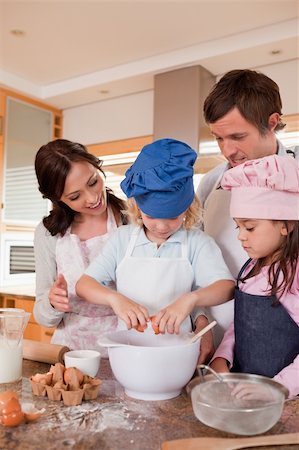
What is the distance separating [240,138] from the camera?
4.07 feet

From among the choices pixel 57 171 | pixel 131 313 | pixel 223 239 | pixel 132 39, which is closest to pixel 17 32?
pixel 132 39

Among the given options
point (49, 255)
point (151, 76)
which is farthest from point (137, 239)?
point (151, 76)

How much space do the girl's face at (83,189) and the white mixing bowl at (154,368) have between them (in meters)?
0.62

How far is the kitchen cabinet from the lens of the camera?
10.1ft

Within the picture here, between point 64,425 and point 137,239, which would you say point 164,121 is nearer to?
point 137,239

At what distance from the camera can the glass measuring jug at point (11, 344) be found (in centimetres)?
104

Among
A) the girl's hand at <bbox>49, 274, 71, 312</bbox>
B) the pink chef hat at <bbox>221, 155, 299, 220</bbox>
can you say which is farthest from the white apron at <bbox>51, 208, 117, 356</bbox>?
the pink chef hat at <bbox>221, 155, 299, 220</bbox>

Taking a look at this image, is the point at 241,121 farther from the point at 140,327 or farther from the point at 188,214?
the point at 140,327

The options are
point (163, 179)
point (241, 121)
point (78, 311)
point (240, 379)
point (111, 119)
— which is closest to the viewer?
point (240, 379)

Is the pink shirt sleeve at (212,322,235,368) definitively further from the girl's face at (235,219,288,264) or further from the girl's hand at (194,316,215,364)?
the girl's face at (235,219,288,264)

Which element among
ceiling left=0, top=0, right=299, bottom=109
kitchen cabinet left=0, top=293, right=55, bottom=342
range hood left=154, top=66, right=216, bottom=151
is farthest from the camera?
range hood left=154, top=66, right=216, bottom=151

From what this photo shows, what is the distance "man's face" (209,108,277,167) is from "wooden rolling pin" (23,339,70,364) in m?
0.67

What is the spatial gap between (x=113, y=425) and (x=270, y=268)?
0.49 meters

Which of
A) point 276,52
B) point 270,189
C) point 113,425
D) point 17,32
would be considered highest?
point 17,32
